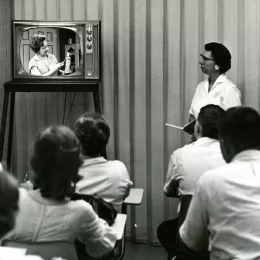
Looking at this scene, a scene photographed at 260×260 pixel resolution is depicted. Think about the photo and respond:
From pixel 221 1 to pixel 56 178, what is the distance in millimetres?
2372

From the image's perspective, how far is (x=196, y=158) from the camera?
230cm

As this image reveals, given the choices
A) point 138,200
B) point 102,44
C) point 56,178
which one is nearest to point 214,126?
point 138,200

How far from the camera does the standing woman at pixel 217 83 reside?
11.1ft

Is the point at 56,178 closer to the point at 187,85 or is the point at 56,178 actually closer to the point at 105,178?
the point at 105,178

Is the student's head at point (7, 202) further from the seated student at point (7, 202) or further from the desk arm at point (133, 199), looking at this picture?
the desk arm at point (133, 199)

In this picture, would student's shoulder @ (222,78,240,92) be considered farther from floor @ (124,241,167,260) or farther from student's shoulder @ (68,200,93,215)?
student's shoulder @ (68,200,93,215)

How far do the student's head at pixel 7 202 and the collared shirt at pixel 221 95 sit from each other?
2363 mm

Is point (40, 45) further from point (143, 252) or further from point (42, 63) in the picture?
point (143, 252)

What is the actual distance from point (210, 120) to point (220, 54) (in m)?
1.11

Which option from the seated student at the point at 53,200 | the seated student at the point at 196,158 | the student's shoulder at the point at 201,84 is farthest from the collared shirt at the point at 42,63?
the seated student at the point at 53,200

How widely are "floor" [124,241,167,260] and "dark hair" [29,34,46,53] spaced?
152 cm

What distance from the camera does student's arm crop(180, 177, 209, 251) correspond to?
153 cm

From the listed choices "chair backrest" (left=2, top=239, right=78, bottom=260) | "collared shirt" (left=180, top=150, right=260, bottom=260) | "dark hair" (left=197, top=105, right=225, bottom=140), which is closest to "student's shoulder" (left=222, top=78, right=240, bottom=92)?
"dark hair" (left=197, top=105, right=225, bottom=140)

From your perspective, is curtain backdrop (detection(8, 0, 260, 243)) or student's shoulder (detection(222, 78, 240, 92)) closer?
student's shoulder (detection(222, 78, 240, 92))
